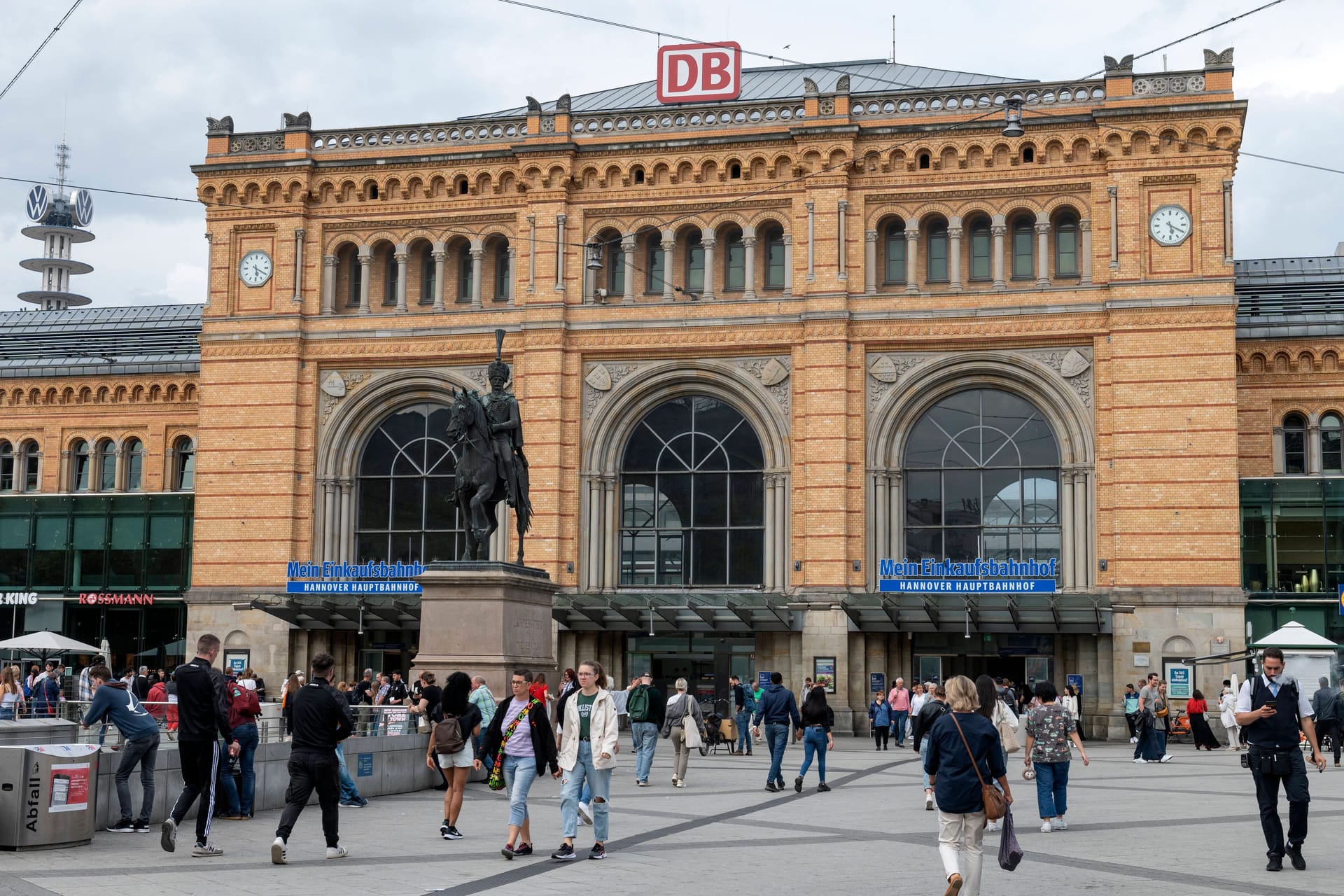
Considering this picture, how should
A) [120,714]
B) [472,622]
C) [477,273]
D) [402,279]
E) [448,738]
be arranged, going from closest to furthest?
[120,714]
[448,738]
[472,622]
[477,273]
[402,279]

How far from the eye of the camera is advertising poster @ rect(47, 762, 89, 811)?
1490cm

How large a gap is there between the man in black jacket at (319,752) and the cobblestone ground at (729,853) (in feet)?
1.42

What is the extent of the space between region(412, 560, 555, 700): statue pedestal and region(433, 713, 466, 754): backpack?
7055 mm

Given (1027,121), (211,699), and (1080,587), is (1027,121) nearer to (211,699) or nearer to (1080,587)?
(1080,587)

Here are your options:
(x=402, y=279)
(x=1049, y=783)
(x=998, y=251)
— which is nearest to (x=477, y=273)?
(x=402, y=279)

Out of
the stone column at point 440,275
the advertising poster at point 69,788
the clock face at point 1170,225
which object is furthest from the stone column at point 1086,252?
the advertising poster at point 69,788

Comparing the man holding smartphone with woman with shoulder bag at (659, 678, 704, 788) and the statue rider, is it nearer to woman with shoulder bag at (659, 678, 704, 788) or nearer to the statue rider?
woman with shoulder bag at (659, 678, 704, 788)

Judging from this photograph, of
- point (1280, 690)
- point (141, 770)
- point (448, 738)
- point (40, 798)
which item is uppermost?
point (1280, 690)

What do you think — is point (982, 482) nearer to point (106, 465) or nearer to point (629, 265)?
point (629, 265)

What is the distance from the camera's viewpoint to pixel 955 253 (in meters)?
40.4

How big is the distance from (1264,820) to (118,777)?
433 inches

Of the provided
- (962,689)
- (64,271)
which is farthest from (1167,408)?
(64,271)

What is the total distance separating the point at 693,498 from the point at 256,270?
45.5ft

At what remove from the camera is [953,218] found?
40.5 m
